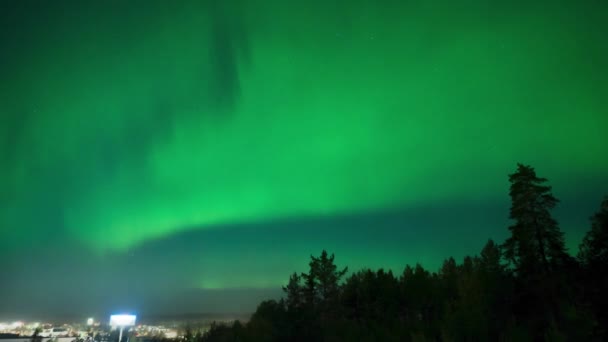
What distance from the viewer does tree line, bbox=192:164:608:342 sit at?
24.1 m

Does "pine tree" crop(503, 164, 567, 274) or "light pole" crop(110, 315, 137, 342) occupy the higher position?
"pine tree" crop(503, 164, 567, 274)

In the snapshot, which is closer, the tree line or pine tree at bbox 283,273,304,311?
the tree line

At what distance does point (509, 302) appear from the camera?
3288 cm

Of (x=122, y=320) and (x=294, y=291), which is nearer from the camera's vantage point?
(x=122, y=320)

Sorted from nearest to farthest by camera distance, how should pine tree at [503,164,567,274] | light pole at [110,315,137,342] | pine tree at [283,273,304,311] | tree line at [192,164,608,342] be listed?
tree line at [192,164,608,342]
pine tree at [503,164,567,274]
light pole at [110,315,137,342]
pine tree at [283,273,304,311]

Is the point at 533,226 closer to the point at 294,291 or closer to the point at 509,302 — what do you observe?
the point at 509,302

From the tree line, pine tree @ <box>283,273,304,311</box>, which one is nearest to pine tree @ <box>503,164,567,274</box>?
the tree line

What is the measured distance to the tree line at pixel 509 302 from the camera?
24.1m

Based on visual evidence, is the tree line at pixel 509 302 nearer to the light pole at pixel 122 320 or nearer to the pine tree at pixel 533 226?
the pine tree at pixel 533 226

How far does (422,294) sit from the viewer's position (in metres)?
52.1

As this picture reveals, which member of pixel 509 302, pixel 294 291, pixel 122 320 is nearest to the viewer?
pixel 509 302

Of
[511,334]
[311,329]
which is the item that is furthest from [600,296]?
[311,329]

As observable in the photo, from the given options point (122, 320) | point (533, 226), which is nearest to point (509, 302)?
point (533, 226)

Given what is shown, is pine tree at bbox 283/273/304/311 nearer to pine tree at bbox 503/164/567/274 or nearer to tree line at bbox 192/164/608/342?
tree line at bbox 192/164/608/342
